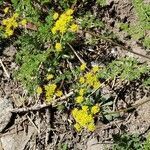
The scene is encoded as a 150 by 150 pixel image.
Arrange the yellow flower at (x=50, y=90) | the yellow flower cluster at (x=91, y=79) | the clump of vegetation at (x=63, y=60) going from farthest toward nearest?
1. the clump of vegetation at (x=63, y=60)
2. the yellow flower at (x=50, y=90)
3. the yellow flower cluster at (x=91, y=79)

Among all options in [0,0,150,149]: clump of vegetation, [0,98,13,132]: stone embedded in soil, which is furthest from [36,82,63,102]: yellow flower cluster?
[0,98,13,132]: stone embedded in soil

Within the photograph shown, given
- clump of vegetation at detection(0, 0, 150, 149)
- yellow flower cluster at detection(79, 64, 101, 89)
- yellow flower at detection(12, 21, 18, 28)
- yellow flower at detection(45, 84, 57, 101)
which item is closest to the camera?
yellow flower cluster at detection(79, 64, 101, 89)

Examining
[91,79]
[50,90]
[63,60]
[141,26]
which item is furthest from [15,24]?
[141,26]

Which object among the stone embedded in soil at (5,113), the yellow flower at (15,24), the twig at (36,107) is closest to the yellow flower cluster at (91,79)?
the twig at (36,107)

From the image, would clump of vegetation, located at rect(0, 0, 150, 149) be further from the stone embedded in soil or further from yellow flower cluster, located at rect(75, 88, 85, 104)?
the stone embedded in soil

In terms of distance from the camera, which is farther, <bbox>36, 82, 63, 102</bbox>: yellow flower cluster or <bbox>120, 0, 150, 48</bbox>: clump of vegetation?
<bbox>120, 0, 150, 48</bbox>: clump of vegetation

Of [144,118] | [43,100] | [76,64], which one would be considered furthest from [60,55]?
[144,118]

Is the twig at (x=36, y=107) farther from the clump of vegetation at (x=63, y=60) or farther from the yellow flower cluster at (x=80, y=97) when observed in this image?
the yellow flower cluster at (x=80, y=97)

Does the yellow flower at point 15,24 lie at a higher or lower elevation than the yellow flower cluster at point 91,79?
higher

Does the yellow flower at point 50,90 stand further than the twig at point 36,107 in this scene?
No

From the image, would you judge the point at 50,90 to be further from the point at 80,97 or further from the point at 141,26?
the point at 141,26
